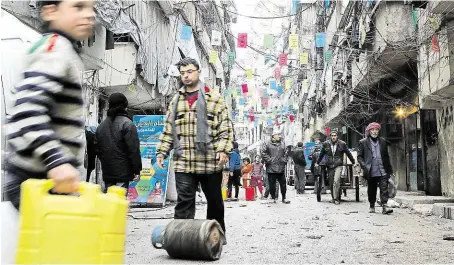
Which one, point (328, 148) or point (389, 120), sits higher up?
point (389, 120)

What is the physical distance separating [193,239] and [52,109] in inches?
94.3

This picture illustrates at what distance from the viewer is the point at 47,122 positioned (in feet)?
7.11

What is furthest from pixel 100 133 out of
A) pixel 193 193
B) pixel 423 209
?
pixel 423 209

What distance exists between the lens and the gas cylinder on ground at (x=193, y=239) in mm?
4348

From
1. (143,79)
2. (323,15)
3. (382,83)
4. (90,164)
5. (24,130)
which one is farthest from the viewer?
(323,15)

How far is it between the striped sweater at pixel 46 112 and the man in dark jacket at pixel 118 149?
3652 millimetres

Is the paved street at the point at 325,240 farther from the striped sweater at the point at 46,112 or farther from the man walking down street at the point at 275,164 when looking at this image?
the man walking down street at the point at 275,164

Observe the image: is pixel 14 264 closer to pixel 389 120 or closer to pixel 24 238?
pixel 24 238

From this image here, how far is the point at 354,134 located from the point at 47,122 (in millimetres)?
28249

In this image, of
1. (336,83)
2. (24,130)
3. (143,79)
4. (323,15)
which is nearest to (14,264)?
(24,130)

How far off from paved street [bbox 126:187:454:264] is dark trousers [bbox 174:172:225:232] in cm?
44

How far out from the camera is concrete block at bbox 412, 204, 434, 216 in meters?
9.58

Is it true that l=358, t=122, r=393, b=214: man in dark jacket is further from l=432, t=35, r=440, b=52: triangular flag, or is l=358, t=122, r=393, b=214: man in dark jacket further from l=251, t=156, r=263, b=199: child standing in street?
l=251, t=156, r=263, b=199: child standing in street

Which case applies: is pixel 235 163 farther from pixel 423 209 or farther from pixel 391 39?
pixel 423 209
